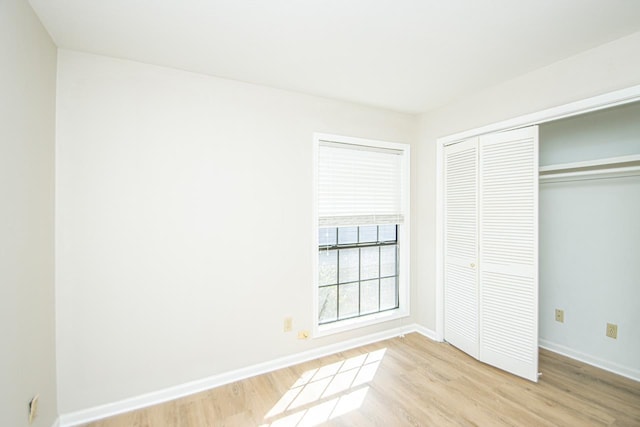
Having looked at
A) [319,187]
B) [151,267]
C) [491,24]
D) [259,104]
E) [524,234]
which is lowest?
[151,267]

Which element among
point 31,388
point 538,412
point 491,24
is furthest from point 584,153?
point 31,388

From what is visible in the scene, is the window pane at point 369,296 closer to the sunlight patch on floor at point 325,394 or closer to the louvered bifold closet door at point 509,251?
the sunlight patch on floor at point 325,394

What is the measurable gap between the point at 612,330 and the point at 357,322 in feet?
7.43

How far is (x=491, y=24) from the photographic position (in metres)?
1.69

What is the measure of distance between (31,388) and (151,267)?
0.85 meters

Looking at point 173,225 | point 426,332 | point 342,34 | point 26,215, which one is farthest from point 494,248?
point 26,215

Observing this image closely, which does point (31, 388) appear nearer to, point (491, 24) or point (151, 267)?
point (151, 267)

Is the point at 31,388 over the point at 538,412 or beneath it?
over

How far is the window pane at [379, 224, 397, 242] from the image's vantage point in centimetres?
329

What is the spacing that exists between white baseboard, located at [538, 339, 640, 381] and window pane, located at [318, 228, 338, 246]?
2.47 meters

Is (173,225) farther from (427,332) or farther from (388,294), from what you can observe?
(427,332)

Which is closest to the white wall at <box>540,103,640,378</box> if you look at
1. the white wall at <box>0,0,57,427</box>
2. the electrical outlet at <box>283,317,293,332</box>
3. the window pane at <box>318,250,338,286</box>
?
the window pane at <box>318,250,338,286</box>

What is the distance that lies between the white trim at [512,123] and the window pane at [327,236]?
117cm

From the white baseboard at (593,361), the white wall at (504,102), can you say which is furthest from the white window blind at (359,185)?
the white baseboard at (593,361)
